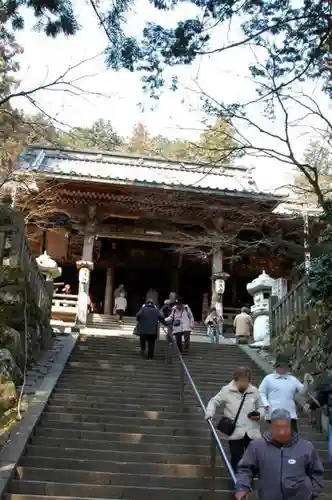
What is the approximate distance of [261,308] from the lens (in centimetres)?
1457

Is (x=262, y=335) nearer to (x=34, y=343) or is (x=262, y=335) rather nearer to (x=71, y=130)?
(x=34, y=343)

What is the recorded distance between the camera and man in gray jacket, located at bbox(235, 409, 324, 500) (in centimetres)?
327

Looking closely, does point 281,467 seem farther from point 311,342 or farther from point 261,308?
point 261,308

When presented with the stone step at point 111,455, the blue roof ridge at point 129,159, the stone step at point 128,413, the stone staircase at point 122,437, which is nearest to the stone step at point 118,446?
the stone staircase at point 122,437

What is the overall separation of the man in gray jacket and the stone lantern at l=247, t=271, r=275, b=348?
10.2 m

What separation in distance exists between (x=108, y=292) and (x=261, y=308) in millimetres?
7368

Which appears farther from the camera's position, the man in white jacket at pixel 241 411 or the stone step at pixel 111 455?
the stone step at pixel 111 455

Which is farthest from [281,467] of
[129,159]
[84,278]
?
[129,159]

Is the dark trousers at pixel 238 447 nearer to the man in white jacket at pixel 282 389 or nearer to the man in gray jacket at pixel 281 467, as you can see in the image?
the man in white jacket at pixel 282 389

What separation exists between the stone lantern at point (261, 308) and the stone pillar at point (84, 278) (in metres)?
4.57

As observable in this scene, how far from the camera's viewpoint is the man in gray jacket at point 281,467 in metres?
3.27

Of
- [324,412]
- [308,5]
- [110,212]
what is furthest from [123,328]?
[308,5]

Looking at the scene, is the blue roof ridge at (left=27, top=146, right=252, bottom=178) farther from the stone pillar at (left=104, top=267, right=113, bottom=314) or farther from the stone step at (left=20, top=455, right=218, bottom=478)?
the stone step at (left=20, top=455, right=218, bottom=478)

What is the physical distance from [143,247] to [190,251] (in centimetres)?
293
